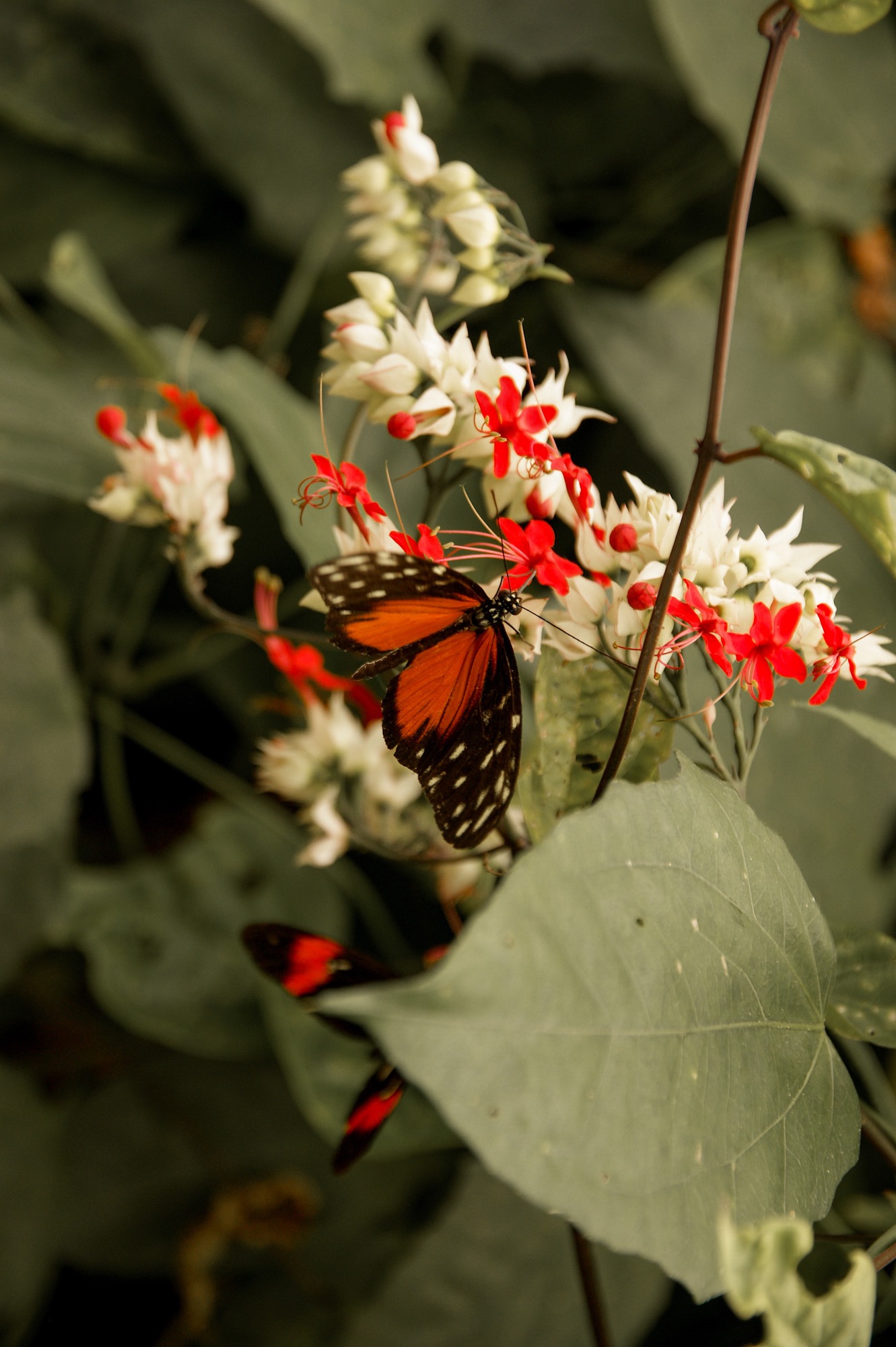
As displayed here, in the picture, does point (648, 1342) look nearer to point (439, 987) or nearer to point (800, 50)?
point (439, 987)

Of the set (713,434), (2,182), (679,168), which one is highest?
(679,168)

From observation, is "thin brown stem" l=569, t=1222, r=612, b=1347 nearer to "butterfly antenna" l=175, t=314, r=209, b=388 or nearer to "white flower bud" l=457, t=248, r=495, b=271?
"white flower bud" l=457, t=248, r=495, b=271

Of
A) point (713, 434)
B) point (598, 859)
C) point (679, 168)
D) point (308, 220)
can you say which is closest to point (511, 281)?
point (713, 434)

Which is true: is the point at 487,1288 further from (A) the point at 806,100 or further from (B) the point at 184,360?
(A) the point at 806,100

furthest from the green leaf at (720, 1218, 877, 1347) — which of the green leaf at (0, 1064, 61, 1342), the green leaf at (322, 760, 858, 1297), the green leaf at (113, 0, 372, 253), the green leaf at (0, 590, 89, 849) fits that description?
the green leaf at (113, 0, 372, 253)

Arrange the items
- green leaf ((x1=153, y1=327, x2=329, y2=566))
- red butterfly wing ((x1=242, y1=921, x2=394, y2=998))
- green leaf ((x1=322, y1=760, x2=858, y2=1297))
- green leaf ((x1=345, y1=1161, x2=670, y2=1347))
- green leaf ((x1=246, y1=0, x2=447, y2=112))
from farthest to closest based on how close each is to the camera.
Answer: green leaf ((x1=246, y1=0, x2=447, y2=112)) < green leaf ((x1=345, y1=1161, x2=670, y2=1347)) < green leaf ((x1=153, y1=327, x2=329, y2=566)) < red butterfly wing ((x1=242, y1=921, x2=394, y2=998)) < green leaf ((x1=322, y1=760, x2=858, y2=1297))

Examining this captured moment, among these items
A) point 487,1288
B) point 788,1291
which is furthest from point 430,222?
point 487,1288

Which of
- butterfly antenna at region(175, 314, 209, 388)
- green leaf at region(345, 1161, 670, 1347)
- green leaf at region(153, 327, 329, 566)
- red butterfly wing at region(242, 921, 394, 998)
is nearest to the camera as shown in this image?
red butterfly wing at region(242, 921, 394, 998)
